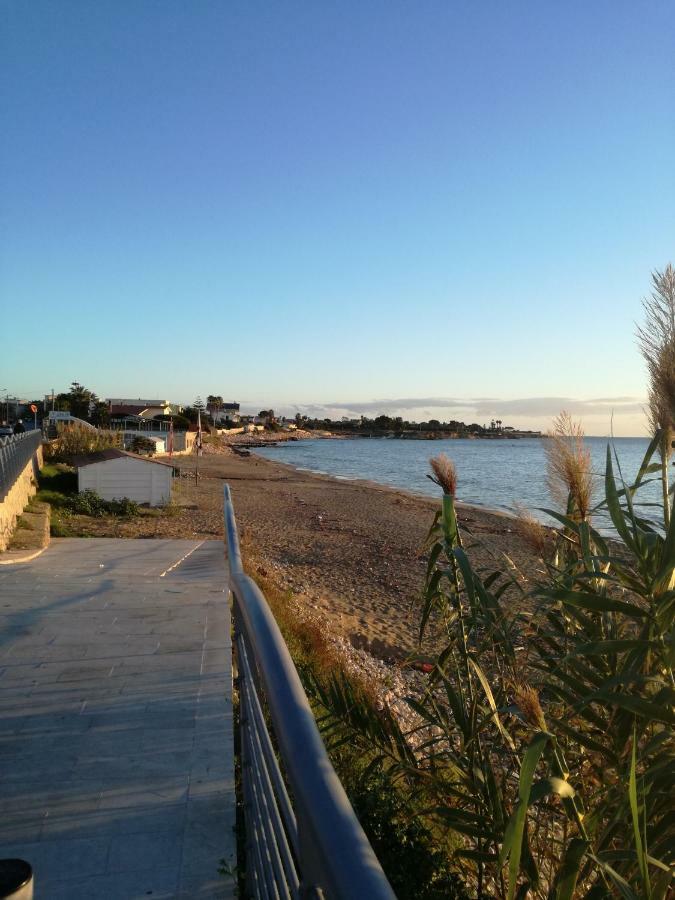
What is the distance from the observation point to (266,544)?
1580 centimetres

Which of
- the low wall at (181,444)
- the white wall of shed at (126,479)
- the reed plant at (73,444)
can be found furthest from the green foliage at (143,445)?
the white wall of shed at (126,479)

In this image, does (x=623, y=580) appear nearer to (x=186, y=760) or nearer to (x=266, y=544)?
(x=186, y=760)

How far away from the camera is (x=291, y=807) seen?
1.50m

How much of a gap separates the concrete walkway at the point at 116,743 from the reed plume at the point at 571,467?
1.73m

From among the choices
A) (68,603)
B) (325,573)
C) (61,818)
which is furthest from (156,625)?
(325,573)

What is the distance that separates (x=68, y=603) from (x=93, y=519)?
331 inches

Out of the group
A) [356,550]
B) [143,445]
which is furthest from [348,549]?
[143,445]

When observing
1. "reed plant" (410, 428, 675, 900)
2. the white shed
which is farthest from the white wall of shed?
"reed plant" (410, 428, 675, 900)

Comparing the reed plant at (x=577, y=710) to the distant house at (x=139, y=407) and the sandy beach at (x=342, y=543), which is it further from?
the distant house at (x=139, y=407)

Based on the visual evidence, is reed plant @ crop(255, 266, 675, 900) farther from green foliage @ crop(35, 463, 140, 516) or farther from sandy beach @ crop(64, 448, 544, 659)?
green foliage @ crop(35, 463, 140, 516)

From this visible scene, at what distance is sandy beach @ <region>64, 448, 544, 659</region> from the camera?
9531 millimetres

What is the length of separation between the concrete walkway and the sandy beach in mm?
1196

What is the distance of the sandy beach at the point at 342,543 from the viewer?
953 centimetres

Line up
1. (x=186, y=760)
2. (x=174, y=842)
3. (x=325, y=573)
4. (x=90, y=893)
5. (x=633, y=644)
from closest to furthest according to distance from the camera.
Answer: (x=633, y=644) → (x=90, y=893) → (x=174, y=842) → (x=186, y=760) → (x=325, y=573)
